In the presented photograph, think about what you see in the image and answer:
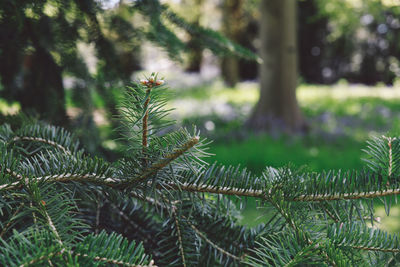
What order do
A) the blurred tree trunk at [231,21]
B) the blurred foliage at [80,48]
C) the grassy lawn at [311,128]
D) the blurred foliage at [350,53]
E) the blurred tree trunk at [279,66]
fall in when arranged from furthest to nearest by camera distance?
the blurred foliage at [350,53] < the blurred tree trunk at [231,21] < the blurred tree trunk at [279,66] < the grassy lawn at [311,128] < the blurred foliage at [80,48]

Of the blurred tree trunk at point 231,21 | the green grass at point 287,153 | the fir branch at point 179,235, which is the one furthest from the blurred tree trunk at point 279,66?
the blurred tree trunk at point 231,21

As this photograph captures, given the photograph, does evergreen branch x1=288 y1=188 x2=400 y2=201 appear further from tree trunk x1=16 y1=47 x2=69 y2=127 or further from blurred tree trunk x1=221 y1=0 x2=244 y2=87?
blurred tree trunk x1=221 y1=0 x2=244 y2=87

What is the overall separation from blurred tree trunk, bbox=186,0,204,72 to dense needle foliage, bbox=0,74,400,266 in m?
0.73

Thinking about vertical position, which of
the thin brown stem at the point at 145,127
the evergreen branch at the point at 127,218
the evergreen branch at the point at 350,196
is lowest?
the evergreen branch at the point at 127,218

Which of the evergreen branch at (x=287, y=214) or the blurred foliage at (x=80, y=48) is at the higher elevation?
the blurred foliage at (x=80, y=48)

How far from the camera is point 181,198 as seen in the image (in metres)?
0.61

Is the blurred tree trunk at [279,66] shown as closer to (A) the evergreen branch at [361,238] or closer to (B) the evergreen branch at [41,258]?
(A) the evergreen branch at [361,238]

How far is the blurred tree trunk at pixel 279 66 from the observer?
20.6 feet

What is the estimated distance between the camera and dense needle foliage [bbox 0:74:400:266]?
0.52 m

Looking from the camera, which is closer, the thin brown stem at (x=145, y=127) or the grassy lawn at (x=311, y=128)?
the thin brown stem at (x=145, y=127)

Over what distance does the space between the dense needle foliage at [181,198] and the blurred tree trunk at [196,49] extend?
2.39 ft

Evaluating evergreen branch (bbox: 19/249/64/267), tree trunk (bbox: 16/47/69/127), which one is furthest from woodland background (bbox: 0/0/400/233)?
evergreen branch (bbox: 19/249/64/267)

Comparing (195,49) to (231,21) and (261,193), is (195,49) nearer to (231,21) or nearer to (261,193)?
(261,193)

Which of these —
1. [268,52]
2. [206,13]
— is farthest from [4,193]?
[206,13]
